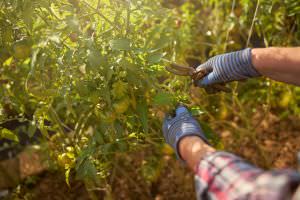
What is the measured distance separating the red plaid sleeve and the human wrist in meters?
0.06

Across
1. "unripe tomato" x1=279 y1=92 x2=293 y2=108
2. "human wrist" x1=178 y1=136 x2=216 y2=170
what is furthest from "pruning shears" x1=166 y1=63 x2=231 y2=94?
"unripe tomato" x1=279 y1=92 x2=293 y2=108

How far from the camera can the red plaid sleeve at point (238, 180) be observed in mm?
792

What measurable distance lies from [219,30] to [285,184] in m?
2.26

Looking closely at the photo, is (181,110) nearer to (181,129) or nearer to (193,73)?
(181,129)

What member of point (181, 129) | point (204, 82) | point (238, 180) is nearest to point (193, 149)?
point (181, 129)

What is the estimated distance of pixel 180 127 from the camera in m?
1.25

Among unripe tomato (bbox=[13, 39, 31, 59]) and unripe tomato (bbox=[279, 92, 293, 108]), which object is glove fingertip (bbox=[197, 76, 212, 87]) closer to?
unripe tomato (bbox=[13, 39, 31, 59])

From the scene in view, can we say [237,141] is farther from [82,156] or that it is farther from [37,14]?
[37,14]

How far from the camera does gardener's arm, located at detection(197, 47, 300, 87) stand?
4.26ft

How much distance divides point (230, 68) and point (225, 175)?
1.98 ft

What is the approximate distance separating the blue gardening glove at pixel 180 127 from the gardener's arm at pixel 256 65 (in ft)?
0.80

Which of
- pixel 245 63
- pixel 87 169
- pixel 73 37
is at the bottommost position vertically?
pixel 87 169

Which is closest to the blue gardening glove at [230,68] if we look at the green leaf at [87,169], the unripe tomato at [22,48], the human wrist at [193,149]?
the human wrist at [193,149]

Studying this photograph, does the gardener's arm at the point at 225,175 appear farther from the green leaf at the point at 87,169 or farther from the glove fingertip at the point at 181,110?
the green leaf at the point at 87,169
